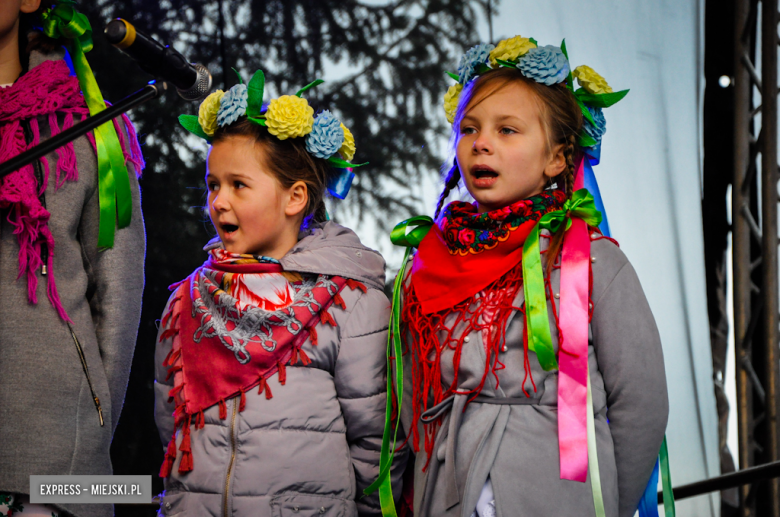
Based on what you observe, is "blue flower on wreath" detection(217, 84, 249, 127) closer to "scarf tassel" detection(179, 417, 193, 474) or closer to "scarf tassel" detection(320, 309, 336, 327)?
"scarf tassel" detection(320, 309, 336, 327)

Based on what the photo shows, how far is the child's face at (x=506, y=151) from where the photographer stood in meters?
1.42

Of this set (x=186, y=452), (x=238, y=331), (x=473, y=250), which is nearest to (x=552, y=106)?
(x=473, y=250)

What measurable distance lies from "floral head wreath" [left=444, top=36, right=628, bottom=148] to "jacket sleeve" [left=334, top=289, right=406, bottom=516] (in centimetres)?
67

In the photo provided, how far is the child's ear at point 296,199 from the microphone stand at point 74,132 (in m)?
0.53

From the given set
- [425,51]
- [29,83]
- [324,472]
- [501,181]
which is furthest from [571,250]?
[425,51]

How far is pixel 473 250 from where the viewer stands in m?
1.42

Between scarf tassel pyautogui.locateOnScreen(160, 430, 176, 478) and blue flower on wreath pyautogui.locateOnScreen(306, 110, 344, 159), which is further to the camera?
blue flower on wreath pyautogui.locateOnScreen(306, 110, 344, 159)

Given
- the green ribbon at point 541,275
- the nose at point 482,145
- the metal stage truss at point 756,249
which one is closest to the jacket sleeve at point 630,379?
the green ribbon at point 541,275

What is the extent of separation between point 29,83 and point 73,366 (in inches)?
24.7

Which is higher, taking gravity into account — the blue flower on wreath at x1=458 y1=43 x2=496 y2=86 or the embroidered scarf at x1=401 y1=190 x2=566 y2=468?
the blue flower on wreath at x1=458 y1=43 x2=496 y2=86

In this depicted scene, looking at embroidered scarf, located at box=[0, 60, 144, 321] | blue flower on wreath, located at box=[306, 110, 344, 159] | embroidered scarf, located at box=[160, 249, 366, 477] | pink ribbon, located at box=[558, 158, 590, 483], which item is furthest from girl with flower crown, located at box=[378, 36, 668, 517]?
embroidered scarf, located at box=[0, 60, 144, 321]

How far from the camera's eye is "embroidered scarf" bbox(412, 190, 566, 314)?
136 cm

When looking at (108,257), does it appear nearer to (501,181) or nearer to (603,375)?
(501,181)

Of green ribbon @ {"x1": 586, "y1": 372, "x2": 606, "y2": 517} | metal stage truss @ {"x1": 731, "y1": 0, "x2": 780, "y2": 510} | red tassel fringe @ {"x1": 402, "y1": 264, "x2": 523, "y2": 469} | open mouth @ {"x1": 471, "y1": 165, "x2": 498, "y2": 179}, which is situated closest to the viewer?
green ribbon @ {"x1": 586, "y1": 372, "x2": 606, "y2": 517}
